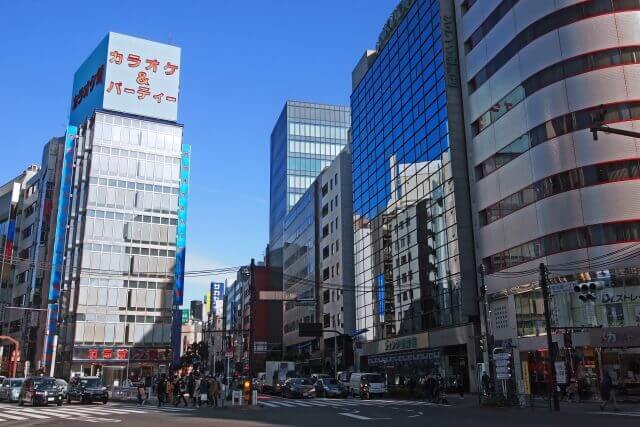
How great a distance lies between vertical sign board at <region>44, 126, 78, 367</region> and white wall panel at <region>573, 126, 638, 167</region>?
6282cm

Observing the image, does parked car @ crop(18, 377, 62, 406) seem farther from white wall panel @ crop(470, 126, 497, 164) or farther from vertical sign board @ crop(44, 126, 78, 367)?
vertical sign board @ crop(44, 126, 78, 367)

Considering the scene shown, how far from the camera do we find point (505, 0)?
4481 centimetres

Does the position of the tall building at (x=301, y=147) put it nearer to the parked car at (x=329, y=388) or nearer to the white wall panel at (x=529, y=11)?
the parked car at (x=329, y=388)

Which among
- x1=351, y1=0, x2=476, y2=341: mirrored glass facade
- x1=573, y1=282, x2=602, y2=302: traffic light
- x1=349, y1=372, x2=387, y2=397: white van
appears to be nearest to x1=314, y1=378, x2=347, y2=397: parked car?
x1=349, y1=372, x2=387, y2=397: white van

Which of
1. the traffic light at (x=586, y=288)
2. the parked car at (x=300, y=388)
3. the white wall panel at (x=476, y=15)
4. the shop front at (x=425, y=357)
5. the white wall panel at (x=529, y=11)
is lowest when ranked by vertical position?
Result: the parked car at (x=300, y=388)

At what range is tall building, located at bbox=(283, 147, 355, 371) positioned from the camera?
77938 mm

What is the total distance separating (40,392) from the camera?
3453 centimetres

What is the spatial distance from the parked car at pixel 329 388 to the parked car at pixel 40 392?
773 inches

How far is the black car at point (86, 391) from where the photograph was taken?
124 ft

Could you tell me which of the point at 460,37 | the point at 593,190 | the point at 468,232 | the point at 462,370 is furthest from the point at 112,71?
the point at 593,190

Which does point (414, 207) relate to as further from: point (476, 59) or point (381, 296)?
point (476, 59)

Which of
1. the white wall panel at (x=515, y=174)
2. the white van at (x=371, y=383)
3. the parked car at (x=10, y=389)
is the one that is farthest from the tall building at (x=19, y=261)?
the white wall panel at (x=515, y=174)

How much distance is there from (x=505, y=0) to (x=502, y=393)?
30.2 metres

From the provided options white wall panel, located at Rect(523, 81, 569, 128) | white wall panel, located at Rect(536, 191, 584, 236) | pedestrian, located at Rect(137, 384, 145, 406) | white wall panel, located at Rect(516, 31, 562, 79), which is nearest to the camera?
white wall panel, located at Rect(536, 191, 584, 236)
